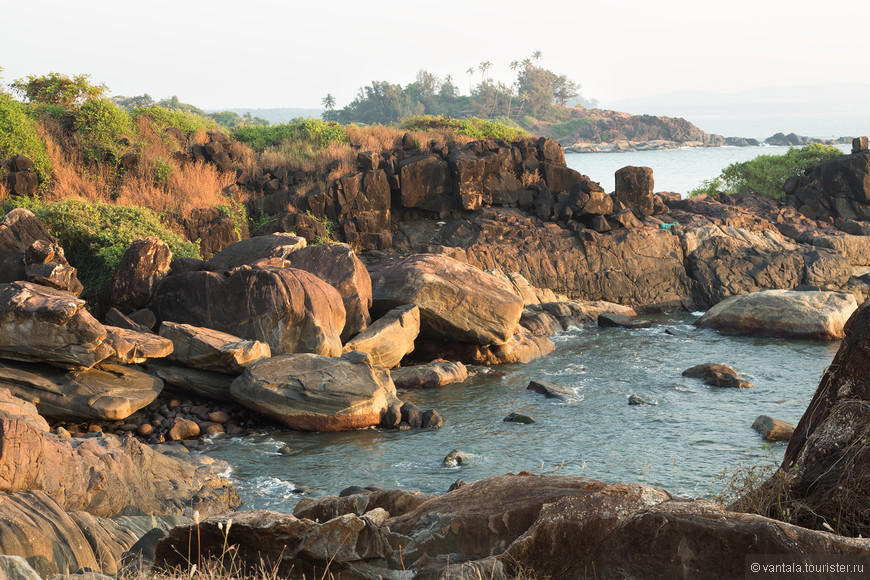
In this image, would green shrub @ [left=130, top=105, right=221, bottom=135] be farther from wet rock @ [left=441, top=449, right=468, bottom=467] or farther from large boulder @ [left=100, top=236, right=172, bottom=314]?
wet rock @ [left=441, top=449, right=468, bottom=467]

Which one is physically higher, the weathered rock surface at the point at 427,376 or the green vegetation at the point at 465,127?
the green vegetation at the point at 465,127

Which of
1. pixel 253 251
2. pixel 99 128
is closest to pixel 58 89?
pixel 99 128

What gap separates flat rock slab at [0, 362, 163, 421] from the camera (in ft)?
45.0

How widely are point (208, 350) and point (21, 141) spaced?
14510mm

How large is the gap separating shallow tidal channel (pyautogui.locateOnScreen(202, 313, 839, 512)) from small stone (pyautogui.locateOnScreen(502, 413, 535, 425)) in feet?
0.59

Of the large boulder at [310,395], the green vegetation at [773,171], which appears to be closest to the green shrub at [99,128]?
the large boulder at [310,395]

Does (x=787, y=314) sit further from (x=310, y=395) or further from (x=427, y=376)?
(x=310, y=395)

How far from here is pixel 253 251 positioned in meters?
19.9

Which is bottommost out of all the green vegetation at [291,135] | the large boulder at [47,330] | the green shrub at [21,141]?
the large boulder at [47,330]

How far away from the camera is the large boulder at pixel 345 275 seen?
19.4 m

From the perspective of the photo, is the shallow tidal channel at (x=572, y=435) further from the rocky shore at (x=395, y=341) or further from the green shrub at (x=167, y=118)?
the green shrub at (x=167, y=118)

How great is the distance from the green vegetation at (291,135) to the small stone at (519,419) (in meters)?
19.9

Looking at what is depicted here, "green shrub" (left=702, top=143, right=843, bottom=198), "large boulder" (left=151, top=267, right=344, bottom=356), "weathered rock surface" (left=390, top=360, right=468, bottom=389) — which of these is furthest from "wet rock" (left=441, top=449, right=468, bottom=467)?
"green shrub" (left=702, top=143, right=843, bottom=198)

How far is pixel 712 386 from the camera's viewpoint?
18.8m
